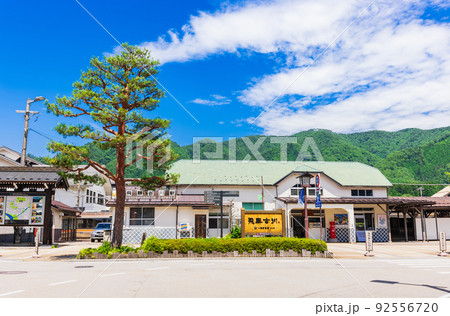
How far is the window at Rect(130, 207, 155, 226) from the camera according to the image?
2994 cm

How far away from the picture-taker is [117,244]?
17000 mm

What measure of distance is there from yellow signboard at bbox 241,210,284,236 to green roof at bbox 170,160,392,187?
13297 millimetres

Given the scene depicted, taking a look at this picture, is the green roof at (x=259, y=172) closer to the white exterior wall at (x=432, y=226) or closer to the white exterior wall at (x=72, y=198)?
the white exterior wall at (x=432, y=226)

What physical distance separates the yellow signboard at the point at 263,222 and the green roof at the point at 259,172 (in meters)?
13.3

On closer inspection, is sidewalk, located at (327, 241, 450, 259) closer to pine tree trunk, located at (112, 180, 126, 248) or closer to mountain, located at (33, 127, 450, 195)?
pine tree trunk, located at (112, 180, 126, 248)

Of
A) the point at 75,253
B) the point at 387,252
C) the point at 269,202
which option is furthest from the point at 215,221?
the point at 387,252

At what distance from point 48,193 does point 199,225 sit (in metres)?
12.1

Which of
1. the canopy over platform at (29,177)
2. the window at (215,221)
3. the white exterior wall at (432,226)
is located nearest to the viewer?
the canopy over platform at (29,177)

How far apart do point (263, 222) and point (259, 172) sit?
51.3 feet

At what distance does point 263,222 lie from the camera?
19.5 meters

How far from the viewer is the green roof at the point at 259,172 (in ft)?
109

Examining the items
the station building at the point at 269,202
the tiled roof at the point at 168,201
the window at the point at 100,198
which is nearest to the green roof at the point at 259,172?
the station building at the point at 269,202

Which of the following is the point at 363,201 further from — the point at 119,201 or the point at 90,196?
the point at 90,196
